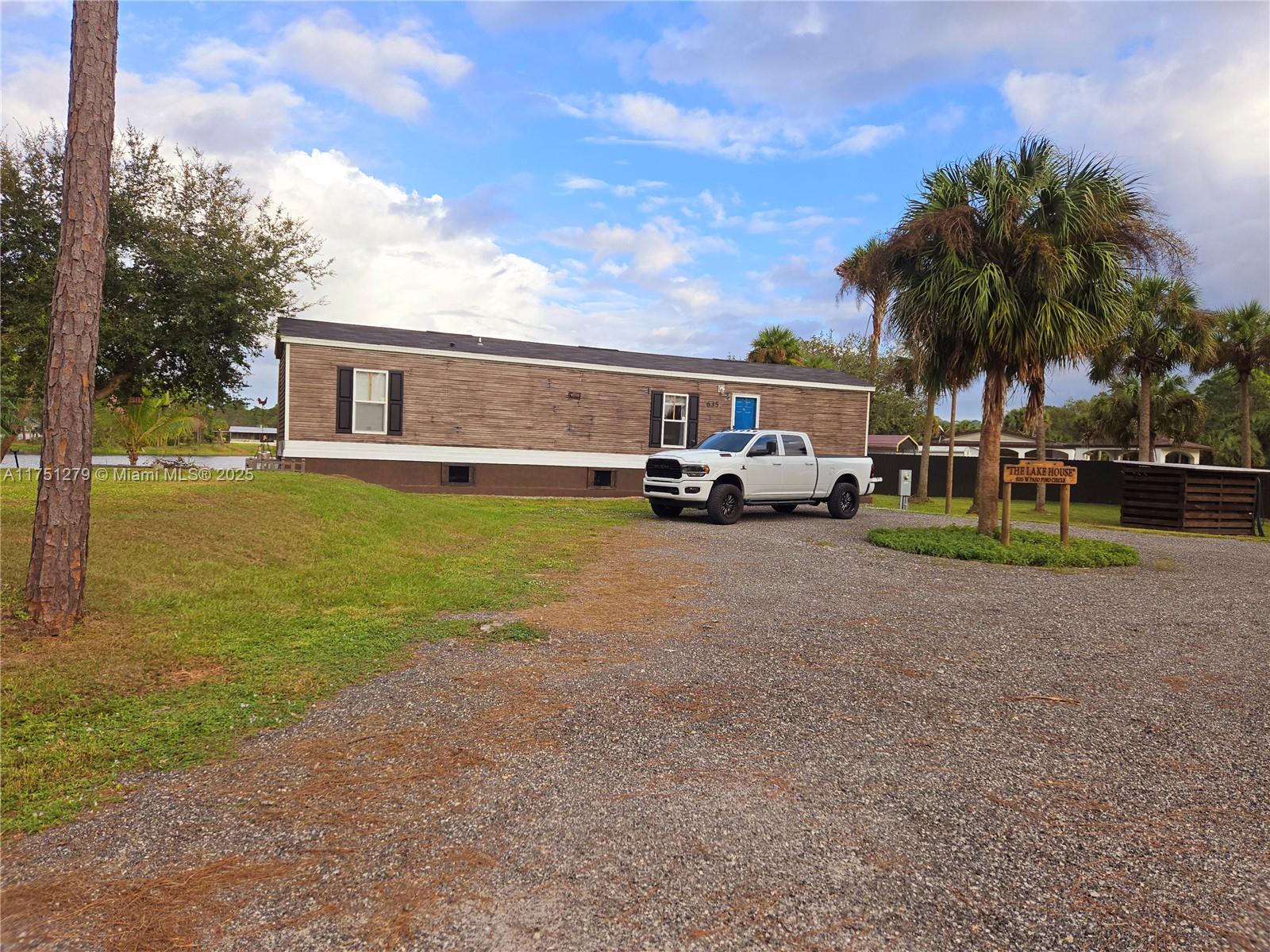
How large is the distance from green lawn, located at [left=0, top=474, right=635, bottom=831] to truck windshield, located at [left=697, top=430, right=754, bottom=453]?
4.74 metres

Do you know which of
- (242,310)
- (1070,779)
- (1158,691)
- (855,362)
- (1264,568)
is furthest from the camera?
(855,362)

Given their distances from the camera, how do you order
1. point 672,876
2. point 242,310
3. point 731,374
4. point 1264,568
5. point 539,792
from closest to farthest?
point 672,876 < point 539,792 < point 1264,568 < point 242,310 < point 731,374

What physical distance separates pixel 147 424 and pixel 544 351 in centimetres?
959

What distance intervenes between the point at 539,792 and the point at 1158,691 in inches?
164

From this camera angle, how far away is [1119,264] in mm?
12406

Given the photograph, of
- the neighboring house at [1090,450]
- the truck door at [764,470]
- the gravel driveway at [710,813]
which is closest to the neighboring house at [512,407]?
the truck door at [764,470]

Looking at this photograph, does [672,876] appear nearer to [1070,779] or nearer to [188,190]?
[1070,779]

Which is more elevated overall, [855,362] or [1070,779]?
[855,362]

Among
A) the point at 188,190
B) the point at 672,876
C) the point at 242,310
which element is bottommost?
the point at 672,876

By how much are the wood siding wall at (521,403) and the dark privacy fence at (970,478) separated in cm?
876

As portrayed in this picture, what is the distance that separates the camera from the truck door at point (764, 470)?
15.6m

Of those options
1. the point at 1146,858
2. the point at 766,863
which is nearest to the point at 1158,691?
the point at 1146,858

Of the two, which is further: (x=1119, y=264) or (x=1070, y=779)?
(x=1119, y=264)

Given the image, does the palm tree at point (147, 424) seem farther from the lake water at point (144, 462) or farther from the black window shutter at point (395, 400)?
the black window shutter at point (395, 400)
